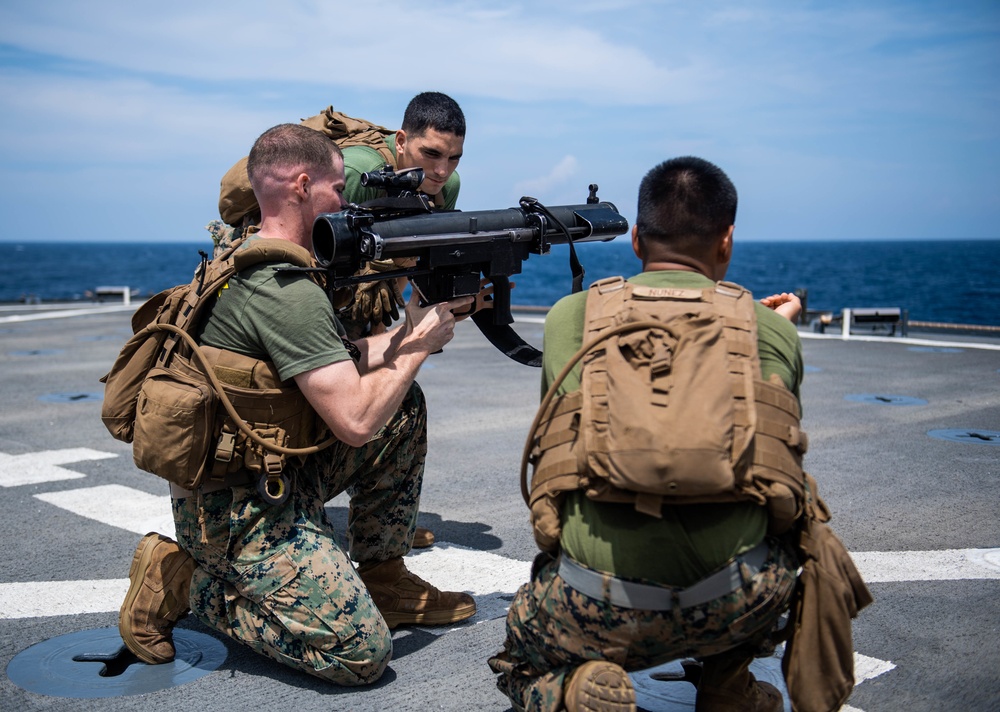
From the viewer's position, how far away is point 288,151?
3562mm

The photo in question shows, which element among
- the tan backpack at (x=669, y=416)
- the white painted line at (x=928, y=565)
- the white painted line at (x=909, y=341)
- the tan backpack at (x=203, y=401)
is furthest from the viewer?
the white painted line at (x=909, y=341)

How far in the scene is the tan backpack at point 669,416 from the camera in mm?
2299

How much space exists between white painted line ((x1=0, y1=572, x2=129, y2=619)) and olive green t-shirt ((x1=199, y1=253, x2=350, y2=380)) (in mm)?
1414

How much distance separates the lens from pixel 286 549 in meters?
3.38

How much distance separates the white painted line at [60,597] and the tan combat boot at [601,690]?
2412mm

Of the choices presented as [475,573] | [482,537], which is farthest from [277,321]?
[482,537]

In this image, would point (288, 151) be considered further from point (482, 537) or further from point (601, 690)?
point (482, 537)

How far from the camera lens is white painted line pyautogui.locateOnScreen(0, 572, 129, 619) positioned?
4012 mm

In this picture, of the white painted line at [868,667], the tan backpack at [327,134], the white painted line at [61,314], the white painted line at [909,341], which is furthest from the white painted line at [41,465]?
the white painted line at [61,314]

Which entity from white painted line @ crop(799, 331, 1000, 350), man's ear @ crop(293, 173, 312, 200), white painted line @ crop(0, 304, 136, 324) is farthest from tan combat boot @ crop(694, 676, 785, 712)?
white painted line @ crop(0, 304, 136, 324)

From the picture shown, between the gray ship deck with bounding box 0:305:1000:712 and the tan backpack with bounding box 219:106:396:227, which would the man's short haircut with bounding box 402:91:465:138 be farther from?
the gray ship deck with bounding box 0:305:1000:712

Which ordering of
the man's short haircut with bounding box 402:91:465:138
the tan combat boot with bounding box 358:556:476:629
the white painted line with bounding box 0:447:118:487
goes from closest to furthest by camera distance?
the tan combat boot with bounding box 358:556:476:629 < the man's short haircut with bounding box 402:91:465:138 < the white painted line with bounding box 0:447:118:487

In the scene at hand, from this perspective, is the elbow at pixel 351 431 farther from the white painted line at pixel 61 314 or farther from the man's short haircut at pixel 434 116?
the white painted line at pixel 61 314

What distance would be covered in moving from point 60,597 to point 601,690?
9.09 feet
